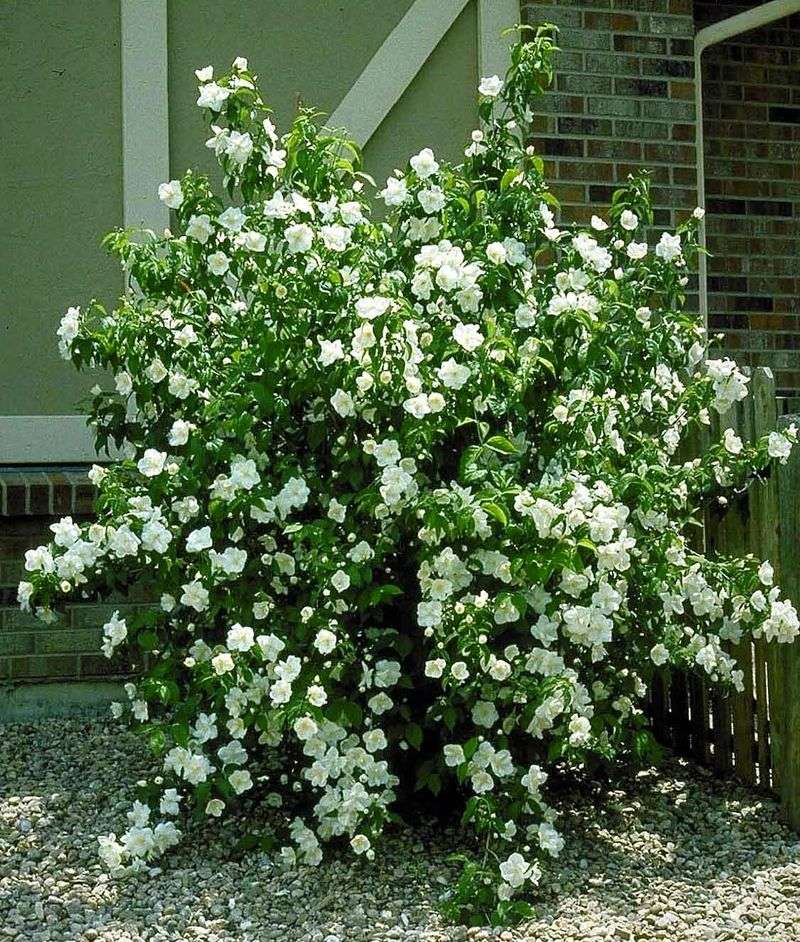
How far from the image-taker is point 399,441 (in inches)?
140

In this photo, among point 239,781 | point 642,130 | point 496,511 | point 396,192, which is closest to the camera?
point 496,511

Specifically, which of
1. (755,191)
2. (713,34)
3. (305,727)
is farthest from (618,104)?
(305,727)

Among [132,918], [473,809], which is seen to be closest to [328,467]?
[473,809]

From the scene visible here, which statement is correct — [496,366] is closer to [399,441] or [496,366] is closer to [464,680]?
[399,441]

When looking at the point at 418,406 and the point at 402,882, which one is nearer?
the point at 418,406

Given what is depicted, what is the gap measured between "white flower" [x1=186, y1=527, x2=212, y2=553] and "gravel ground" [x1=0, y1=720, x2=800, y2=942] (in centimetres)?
85

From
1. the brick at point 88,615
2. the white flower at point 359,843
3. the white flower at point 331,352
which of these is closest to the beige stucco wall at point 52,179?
the brick at point 88,615

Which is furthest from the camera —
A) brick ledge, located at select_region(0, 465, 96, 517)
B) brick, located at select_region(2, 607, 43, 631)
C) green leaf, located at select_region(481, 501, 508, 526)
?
brick, located at select_region(2, 607, 43, 631)

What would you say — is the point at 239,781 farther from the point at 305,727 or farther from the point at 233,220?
the point at 233,220

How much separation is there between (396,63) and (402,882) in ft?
10.7

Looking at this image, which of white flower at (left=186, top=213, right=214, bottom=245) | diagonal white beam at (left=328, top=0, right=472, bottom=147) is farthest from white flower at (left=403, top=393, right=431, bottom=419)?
diagonal white beam at (left=328, top=0, right=472, bottom=147)

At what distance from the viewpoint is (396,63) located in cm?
550

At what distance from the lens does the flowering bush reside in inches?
137

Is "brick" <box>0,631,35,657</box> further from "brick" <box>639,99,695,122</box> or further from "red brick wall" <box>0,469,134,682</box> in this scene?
"brick" <box>639,99,695,122</box>
